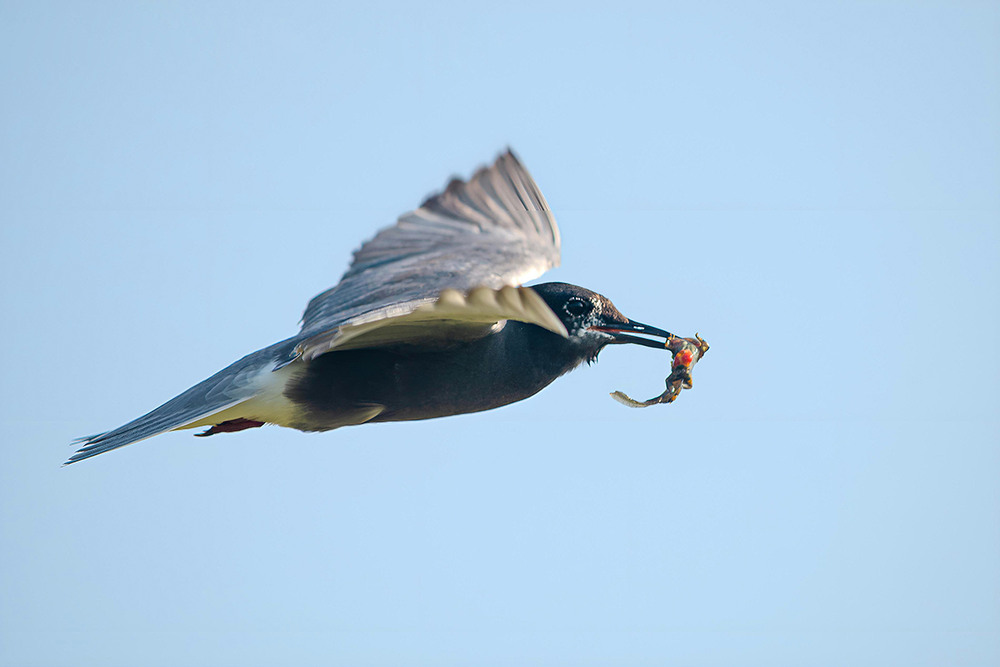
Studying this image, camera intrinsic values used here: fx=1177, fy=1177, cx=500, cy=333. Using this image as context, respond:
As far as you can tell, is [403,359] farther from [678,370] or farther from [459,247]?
[678,370]

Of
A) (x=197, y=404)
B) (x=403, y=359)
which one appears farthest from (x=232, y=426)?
(x=403, y=359)

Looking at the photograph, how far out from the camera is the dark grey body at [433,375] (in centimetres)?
474

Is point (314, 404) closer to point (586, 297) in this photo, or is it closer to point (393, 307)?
point (393, 307)

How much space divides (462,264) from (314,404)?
90cm

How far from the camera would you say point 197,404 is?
485 cm

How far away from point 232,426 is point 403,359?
1.00m

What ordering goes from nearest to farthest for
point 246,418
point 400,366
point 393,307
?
point 393,307 → point 400,366 → point 246,418

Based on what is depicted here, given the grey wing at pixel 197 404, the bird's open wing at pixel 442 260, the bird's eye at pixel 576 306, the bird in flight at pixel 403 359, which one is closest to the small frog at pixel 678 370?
the bird in flight at pixel 403 359

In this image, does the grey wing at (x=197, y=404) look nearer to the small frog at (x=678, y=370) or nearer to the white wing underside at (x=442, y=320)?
the white wing underside at (x=442, y=320)

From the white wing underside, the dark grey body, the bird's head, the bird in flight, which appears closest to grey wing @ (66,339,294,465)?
the bird in flight

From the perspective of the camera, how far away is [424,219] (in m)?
5.61

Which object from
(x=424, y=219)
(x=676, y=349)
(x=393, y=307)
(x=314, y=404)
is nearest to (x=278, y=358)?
(x=314, y=404)

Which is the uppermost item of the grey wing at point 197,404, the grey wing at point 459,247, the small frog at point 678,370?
the grey wing at point 459,247

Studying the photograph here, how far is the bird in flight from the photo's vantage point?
4652 millimetres
